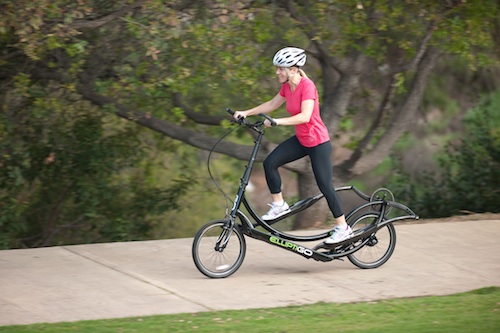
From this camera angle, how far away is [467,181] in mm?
15148

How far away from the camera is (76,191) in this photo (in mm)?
14203

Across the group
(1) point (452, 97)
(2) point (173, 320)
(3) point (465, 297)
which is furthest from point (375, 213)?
(1) point (452, 97)

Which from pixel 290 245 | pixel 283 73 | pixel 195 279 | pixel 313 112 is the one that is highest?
pixel 283 73

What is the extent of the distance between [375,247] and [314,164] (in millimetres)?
1128

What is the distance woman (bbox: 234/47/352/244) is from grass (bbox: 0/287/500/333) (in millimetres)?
1218

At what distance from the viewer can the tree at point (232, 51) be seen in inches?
449

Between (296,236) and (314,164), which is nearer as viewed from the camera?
(314,164)

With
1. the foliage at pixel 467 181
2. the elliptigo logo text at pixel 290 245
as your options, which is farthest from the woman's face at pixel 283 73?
Answer: the foliage at pixel 467 181

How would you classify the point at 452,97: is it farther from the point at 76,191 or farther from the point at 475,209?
the point at 76,191

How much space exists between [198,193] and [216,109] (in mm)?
1763

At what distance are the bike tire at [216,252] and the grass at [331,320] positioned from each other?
1.02 meters

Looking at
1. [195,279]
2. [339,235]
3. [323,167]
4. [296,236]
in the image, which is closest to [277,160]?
[323,167]

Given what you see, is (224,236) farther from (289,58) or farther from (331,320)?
(289,58)

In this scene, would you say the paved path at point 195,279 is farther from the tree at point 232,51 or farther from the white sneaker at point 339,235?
the tree at point 232,51
